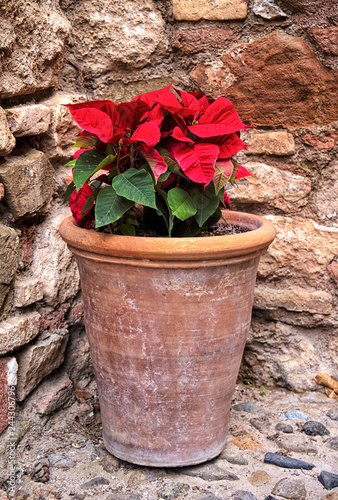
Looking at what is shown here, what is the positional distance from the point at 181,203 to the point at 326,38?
0.87m

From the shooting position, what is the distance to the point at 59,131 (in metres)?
1.64

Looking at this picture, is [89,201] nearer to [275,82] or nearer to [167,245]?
[167,245]

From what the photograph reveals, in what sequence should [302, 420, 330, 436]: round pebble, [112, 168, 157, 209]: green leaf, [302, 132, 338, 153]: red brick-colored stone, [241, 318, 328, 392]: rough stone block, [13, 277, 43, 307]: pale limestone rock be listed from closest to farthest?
1. [112, 168, 157, 209]: green leaf
2. [13, 277, 43, 307]: pale limestone rock
3. [302, 420, 330, 436]: round pebble
4. [302, 132, 338, 153]: red brick-colored stone
5. [241, 318, 328, 392]: rough stone block

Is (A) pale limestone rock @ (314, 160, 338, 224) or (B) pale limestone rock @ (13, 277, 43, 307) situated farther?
(A) pale limestone rock @ (314, 160, 338, 224)

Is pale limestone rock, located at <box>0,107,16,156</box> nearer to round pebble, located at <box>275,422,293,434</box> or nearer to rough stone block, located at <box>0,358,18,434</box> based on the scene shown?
rough stone block, located at <box>0,358,18,434</box>

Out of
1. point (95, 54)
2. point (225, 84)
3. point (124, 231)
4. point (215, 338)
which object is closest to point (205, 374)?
point (215, 338)

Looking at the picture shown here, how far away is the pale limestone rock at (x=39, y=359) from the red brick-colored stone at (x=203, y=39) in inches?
43.1

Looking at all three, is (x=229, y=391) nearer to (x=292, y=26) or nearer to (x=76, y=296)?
(x=76, y=296)

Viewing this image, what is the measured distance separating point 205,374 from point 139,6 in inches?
50.4

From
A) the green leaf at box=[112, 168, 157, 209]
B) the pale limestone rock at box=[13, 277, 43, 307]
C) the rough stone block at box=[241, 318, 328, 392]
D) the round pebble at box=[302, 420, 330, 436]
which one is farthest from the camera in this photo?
the rough stone block at box=[241, 318, 328, 392]

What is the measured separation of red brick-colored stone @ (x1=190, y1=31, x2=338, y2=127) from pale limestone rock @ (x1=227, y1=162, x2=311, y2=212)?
6.6 inches

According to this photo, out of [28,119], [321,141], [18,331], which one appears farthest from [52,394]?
[321,141]

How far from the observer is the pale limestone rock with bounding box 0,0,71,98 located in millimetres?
1377

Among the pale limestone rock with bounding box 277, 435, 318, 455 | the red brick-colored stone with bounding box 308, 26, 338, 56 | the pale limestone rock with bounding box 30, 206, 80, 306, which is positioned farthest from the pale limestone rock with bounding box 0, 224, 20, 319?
the red brick-colored stone with bounding box 308, 26, 338, 56
